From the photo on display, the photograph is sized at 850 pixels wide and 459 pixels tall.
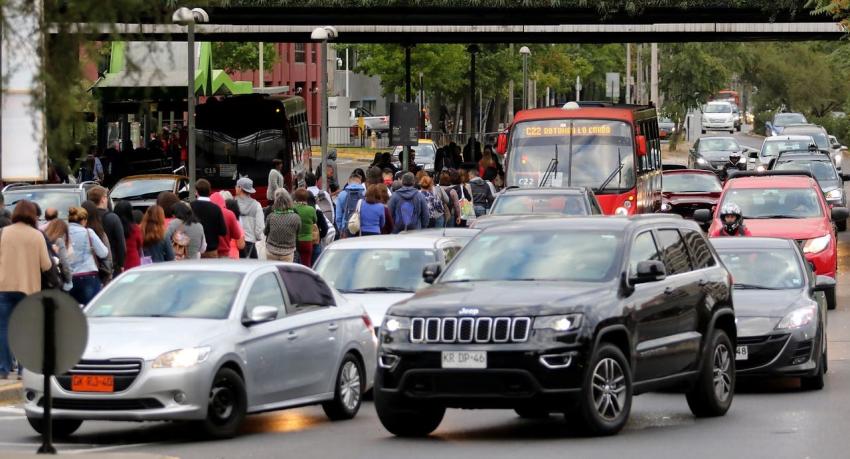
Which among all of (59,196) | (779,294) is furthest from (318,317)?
(59,196)

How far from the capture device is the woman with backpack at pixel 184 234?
800 inches

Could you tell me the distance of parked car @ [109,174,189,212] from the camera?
117ft

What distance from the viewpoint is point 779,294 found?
1739 cm

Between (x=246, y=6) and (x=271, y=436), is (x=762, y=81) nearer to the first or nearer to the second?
(x=246, y=6)

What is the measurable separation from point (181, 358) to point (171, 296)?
1156 millimetres

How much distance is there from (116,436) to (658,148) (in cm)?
2537

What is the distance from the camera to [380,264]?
58.7ft

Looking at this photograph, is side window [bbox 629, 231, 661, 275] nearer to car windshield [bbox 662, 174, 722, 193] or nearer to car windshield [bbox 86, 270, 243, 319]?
car windshield [bbox 86, 270, 243, 319]

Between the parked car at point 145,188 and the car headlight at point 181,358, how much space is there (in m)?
22.5

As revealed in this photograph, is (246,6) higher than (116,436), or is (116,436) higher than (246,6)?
(246,6)

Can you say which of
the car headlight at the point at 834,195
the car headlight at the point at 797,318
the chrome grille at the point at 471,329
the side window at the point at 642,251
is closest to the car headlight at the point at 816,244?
the car headlight at the point at 797,318

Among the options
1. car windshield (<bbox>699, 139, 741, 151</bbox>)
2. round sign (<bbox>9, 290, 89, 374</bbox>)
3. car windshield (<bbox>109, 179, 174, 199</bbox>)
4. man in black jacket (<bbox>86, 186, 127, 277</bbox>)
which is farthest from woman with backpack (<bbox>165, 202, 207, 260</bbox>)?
car windshield (<bbox>699, 139, 741, 151</bbox>)

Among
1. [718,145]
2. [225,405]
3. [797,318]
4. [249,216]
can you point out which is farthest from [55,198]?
[718,145]

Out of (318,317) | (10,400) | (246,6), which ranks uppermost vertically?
(246,6)
